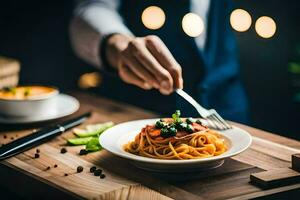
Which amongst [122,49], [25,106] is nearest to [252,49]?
[122,49]

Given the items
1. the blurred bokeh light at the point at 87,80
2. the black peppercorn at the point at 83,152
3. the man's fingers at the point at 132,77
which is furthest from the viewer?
the blurred bokeh light at the point at 87,80

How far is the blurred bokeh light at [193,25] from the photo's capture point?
101 inches

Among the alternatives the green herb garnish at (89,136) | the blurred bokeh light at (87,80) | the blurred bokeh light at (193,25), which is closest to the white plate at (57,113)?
the green herb garnish at (89,136)

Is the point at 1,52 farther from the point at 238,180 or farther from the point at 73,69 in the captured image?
the point at 238,180

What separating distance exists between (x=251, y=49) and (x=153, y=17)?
52 cm

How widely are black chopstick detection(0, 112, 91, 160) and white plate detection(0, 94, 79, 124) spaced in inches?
3.9

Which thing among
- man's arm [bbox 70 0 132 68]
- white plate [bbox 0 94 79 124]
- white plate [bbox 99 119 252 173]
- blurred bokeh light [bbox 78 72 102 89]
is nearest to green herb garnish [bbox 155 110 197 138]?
white plate [bbox 99 119 252 173]

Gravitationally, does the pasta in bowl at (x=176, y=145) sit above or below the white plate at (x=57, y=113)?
above

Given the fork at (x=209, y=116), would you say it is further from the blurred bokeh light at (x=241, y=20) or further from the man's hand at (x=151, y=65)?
the blurred bokeh light at (x=241, y=20)

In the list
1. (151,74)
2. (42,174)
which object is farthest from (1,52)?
(42,174)

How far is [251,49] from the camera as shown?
2.59 meters

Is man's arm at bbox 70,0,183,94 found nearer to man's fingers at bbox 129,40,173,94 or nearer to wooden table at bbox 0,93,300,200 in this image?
man's fingers at bbox 129,40,173,94

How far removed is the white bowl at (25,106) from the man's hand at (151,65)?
0.34m

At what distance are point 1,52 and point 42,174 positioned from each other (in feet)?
6.24
